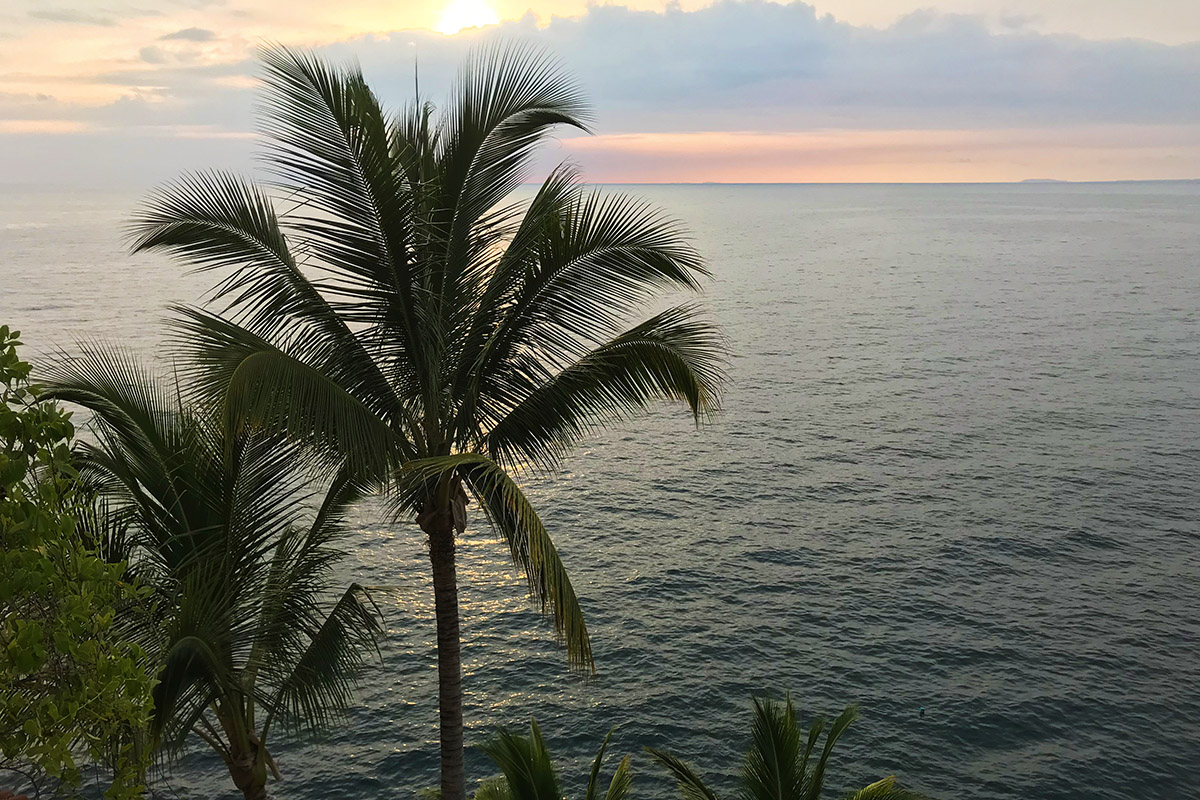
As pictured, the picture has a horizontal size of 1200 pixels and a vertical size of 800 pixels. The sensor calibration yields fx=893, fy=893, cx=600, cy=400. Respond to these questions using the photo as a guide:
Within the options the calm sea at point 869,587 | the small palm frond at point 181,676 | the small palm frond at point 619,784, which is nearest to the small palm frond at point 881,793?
the small palm frond at point 619,784

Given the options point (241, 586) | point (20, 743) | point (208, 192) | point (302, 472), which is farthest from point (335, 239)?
point (20, 743)

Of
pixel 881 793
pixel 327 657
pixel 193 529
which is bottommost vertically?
pixel 881 793

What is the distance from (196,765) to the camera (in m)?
25.9

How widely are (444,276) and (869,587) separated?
93.2ft

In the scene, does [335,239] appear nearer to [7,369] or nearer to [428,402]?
[428,402]

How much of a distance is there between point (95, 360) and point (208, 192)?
2.56m

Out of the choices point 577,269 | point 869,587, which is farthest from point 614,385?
point 869,587

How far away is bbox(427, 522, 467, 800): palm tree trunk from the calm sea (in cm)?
1290

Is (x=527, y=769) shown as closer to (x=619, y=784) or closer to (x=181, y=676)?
(x=619, y=784)

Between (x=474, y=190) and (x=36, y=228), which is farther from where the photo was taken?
(x=36, y=228)

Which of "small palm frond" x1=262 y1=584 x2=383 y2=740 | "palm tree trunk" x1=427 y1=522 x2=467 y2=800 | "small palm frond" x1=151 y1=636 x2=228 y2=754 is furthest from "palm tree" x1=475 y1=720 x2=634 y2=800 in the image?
"small palm frond" x1=151 y1=636 x2=228 y2=754

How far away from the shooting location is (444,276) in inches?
477

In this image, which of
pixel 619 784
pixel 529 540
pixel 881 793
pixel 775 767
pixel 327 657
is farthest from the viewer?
pixel 619 784

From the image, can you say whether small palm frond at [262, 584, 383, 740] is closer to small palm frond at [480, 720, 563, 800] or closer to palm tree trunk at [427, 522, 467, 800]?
palm tree trunk at [427, 522, 467, 800]
